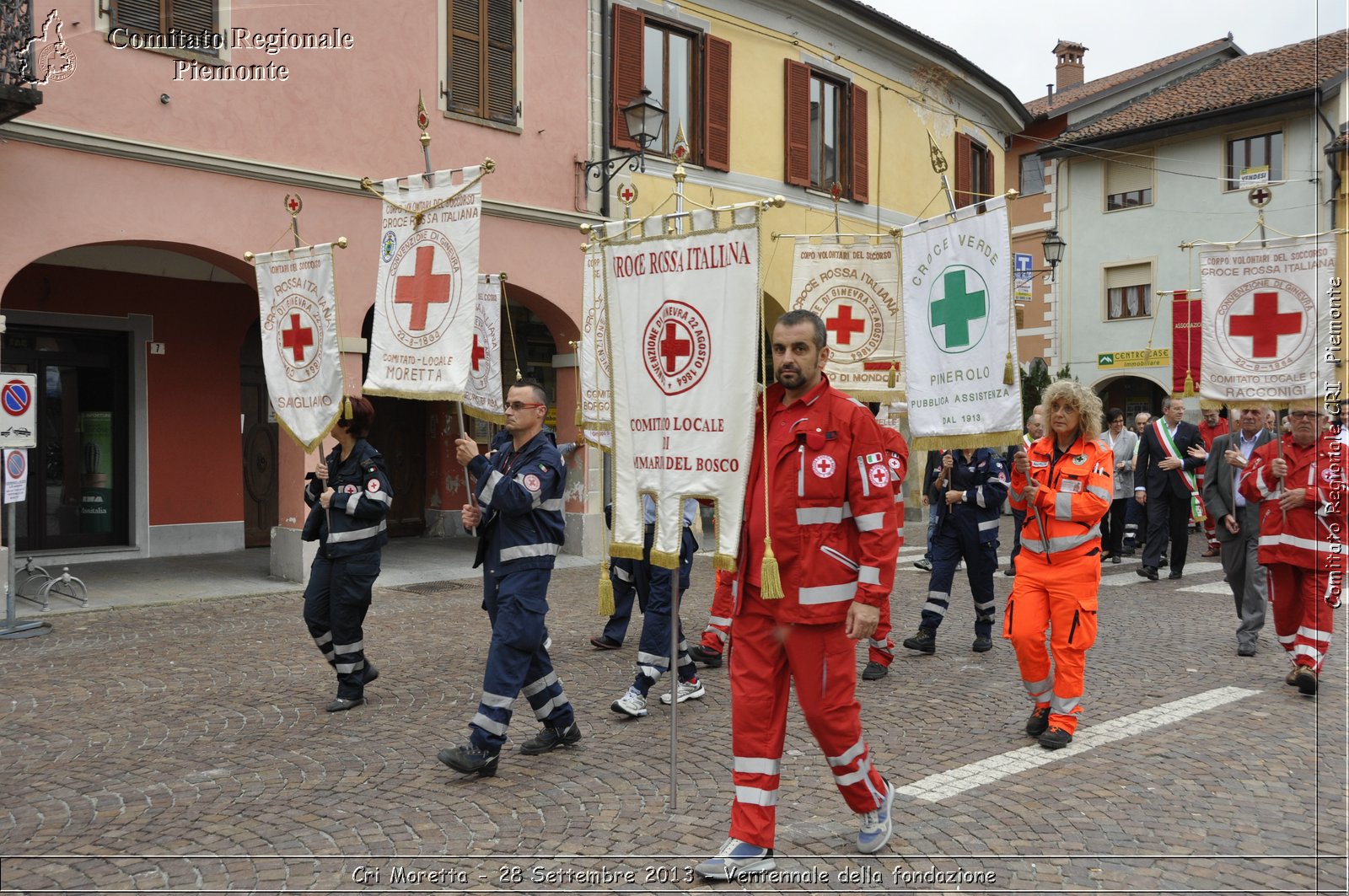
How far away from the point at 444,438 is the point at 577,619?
782cm

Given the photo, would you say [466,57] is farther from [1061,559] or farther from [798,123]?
[1061,559]

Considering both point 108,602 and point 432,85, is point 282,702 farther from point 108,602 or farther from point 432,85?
point 432,85

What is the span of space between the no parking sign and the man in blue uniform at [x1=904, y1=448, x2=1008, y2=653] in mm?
7742

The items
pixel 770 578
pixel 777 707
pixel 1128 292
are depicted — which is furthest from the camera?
pixel 1128 292

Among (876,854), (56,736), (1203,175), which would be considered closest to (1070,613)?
(876,854)

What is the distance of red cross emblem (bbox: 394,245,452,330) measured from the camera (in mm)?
5892

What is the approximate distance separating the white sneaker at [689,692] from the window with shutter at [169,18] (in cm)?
859

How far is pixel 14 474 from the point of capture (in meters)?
9.23

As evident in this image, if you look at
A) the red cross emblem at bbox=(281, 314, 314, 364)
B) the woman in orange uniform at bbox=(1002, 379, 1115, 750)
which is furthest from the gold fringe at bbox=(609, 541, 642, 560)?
the red cross emblem at bbox=(281, 314, 314, 364)

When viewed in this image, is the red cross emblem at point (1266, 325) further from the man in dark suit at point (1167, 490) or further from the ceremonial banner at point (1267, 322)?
the man in dark suit at point (1167, 490)

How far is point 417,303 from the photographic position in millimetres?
5992

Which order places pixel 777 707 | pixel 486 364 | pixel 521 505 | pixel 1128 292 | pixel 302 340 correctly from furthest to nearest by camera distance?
1. pixel 1128 292
2. pixel 486 364
3. pixel 302 340
4. pixel 521 505
5. pixel 777 707

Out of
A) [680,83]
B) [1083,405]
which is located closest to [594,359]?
[1083,405]

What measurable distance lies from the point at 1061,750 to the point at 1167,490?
7.89m
